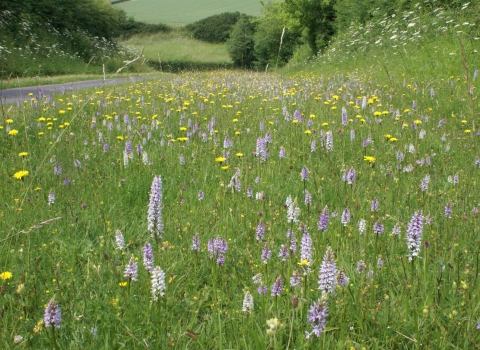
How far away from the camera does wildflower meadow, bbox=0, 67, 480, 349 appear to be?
1771mm

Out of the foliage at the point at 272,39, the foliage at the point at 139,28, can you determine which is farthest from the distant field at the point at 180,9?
the foliage at the point at 272,39

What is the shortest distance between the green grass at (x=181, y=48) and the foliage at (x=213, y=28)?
3.06 ft

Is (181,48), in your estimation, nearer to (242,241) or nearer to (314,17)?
(314,17)

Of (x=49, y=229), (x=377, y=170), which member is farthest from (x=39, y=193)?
(x=377, y=170)

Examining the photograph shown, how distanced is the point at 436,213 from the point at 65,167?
3127 millimetres

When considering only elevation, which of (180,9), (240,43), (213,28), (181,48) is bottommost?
(181,48)

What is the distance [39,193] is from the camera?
3.23 m

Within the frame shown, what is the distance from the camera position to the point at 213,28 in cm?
4238

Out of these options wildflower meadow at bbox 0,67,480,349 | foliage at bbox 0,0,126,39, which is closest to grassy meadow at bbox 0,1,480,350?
wildflower meadow at bbox 0,67,480,349

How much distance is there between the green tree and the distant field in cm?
1785

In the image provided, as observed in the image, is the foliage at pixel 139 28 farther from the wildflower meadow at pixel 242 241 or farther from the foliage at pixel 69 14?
the wildflower meadow at pixel 242 241

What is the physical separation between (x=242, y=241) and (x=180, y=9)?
51671 mm


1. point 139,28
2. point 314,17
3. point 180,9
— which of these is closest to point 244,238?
point 314,17

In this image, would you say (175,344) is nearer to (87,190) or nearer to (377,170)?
(87,190)
